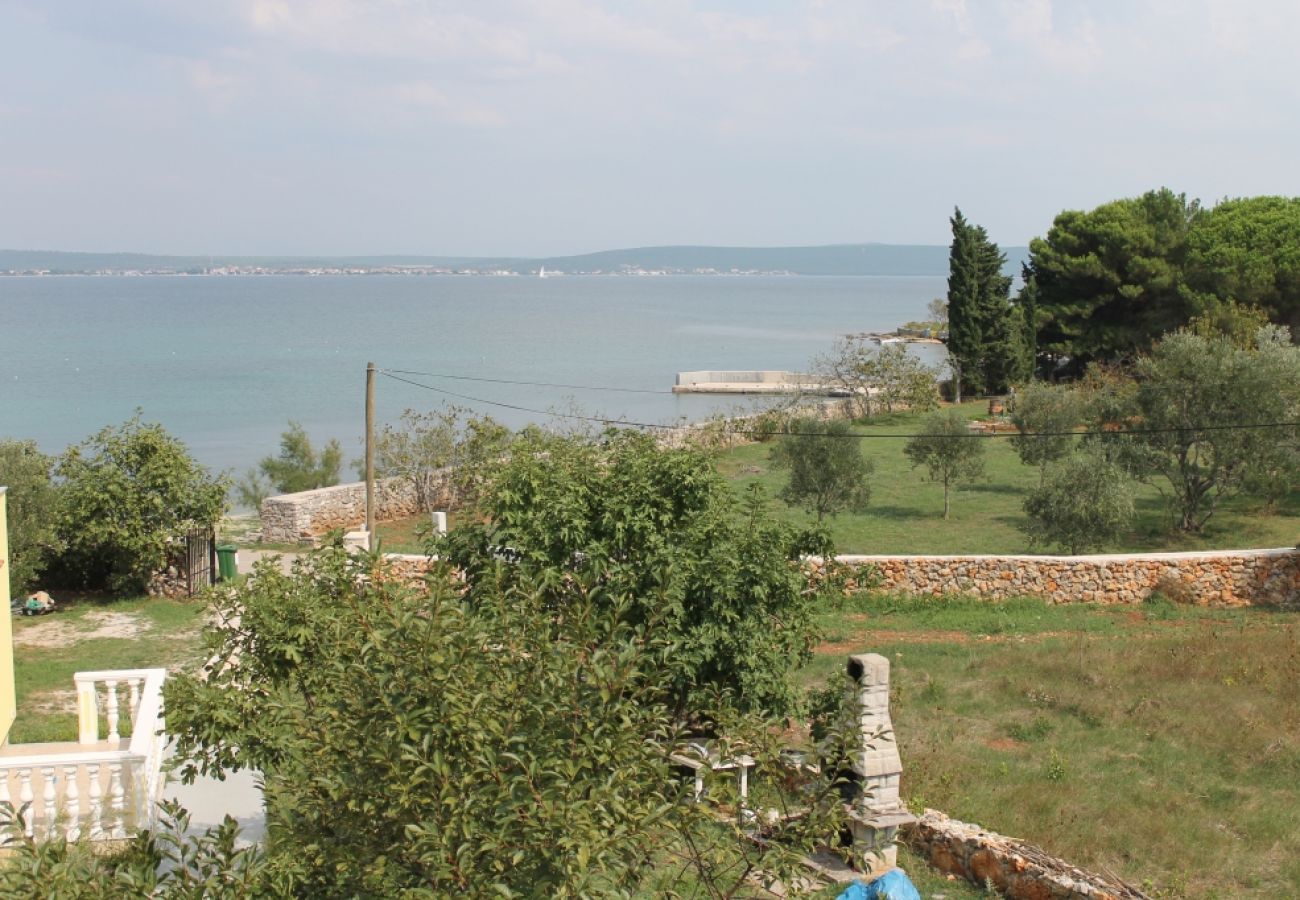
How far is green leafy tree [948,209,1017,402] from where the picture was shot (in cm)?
5084

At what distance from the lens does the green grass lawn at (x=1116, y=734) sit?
1016 cm

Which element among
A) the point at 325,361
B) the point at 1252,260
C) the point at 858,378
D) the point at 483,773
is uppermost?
the point at 1252,260

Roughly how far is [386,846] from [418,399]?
76719 millimetres

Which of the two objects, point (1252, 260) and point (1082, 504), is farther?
point (1252, 260)

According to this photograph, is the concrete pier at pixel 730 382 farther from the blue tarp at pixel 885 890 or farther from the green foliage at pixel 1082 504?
the blue tarp at pixel 885 890

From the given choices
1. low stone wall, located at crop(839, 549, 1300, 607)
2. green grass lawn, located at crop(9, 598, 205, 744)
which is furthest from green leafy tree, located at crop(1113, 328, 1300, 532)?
green grass lawn, located at crop(9, 598, 205, 744)

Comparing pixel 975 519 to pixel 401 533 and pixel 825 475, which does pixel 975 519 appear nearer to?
pixel 825 475

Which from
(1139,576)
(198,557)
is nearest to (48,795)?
(198,557)

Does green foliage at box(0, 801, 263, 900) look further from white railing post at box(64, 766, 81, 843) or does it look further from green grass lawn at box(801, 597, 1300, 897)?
green grass lawn at box(801, 597, 1300, 897)

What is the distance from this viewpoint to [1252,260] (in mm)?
47719

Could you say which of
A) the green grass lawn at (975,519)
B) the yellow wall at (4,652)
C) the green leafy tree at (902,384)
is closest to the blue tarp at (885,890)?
the yellow wall at (4,652)

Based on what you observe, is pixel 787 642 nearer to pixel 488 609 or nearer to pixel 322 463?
pixel 488 609

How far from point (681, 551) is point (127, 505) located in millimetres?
13847

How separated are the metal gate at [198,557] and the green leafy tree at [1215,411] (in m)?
18.8
